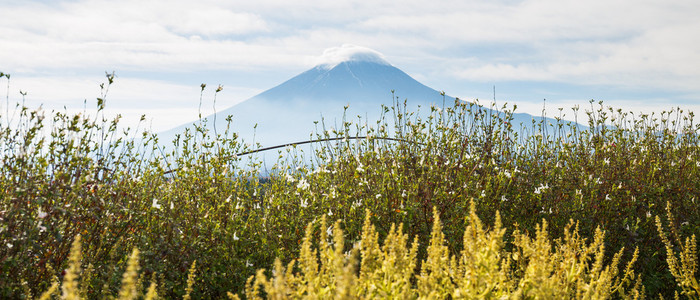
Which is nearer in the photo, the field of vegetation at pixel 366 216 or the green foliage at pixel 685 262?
the field of vegetation at pixel 366 216

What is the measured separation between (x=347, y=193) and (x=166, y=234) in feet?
4.71

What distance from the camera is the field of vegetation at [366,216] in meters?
2.00

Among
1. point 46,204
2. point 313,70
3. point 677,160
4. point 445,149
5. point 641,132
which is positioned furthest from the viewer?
point 313,70

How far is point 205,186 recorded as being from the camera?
11.5ft

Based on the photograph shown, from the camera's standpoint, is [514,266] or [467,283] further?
[514,266]

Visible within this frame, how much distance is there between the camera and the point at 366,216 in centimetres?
199

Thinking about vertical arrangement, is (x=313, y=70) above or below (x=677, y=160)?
above

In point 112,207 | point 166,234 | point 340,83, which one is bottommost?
point 166,234

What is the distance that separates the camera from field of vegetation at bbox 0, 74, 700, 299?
200cm

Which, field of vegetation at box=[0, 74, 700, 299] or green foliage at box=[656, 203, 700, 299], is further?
green foliage at box=[656, 203, 700, 299]

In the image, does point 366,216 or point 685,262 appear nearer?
point 366,216

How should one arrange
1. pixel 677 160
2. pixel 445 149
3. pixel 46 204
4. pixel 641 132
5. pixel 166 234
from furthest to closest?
1. pixel 641 132
2. pixel 677 160
3. pixel 445 149
4. pixel 166 234
5. pixel 46 204

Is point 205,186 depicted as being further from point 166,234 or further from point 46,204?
point 46,204

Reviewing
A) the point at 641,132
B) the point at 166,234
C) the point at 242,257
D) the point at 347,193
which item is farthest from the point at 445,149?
the point at 641,132
